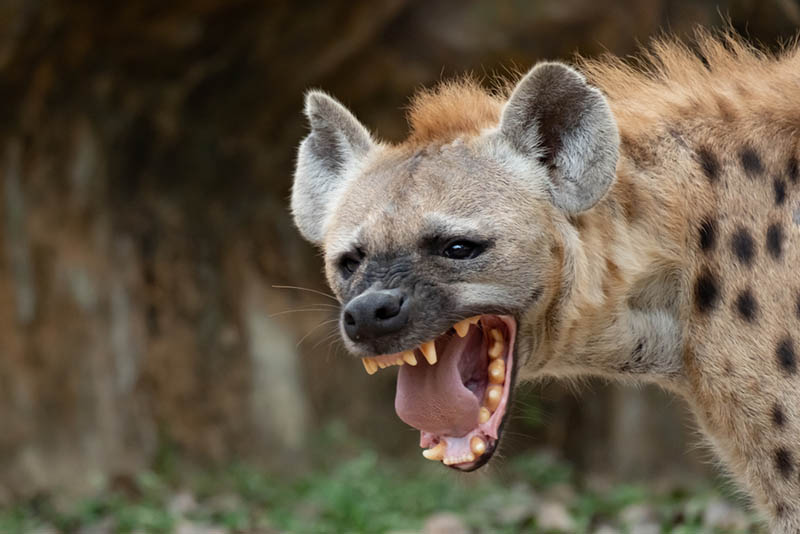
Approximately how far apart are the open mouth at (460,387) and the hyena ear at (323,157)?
0.64 meters

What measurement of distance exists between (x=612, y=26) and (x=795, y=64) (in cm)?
371

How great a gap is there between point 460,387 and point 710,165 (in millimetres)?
948

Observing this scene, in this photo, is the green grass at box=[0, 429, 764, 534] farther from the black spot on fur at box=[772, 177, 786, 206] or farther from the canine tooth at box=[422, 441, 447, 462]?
the black spot on fur at box=[772, 177, 786, 206]

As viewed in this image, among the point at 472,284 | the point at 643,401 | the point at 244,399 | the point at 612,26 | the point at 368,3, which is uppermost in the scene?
the point at 368,3

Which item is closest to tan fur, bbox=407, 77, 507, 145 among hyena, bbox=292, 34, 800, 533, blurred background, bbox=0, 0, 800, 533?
hyena, bbox=292, 34, 800, 533

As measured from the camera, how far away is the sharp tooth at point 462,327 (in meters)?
3.23

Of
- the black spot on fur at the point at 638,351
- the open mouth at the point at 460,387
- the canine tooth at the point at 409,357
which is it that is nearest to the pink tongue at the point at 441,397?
the open mouth at the point at 460,387

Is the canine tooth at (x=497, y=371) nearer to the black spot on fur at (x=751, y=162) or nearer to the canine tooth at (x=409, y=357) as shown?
the canine tooth at (x=409, y=357)

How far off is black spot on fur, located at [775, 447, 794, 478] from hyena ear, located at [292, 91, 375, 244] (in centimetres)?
152

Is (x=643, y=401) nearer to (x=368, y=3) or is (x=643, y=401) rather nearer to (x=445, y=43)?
(x=445, y=43)

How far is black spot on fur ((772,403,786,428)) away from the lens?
305cm

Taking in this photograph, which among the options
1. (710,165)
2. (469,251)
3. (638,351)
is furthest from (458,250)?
(710,165)

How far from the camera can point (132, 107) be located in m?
6.96

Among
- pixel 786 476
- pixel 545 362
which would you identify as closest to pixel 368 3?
pixel 545 362
